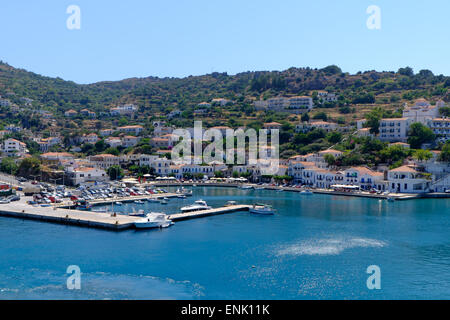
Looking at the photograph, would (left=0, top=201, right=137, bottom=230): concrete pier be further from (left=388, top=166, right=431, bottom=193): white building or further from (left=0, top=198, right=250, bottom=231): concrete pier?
(left=388, top=166, right=431, bottom=193): white building

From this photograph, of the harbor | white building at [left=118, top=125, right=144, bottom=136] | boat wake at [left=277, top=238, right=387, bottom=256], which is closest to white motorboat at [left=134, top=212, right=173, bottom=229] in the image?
the harbor

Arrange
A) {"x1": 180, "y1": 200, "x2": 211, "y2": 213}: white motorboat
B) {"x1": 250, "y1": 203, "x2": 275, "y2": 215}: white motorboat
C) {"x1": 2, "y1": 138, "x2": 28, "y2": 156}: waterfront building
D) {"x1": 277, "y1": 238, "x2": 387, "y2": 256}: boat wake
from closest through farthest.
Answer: {"x1": 277, "y1": 238, "x2": 387, "y2": 256}: boat wake < {"x1": 250, "y1": 203, "x2": 275, "y2": 215}: white motorboat < {"x1": 180, "y1": 200, "x2": 211, "y2": 213}: white motorboat < {"x1": 2, "y1": 138, "x2": 28, "y2": 156}: waterfront building

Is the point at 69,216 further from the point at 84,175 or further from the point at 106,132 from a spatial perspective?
the point at 106,132

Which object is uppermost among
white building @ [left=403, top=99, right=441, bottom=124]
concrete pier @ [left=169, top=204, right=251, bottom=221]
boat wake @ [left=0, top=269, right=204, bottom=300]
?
white building @ [left=403, top=99, right=441, bottom=124]

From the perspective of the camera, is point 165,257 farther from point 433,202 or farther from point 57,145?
point 57,145

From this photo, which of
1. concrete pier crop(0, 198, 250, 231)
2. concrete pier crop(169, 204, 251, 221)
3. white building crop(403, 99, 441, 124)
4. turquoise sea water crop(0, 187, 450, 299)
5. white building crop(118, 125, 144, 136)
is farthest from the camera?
white building crop(118, 125, 144, 136)

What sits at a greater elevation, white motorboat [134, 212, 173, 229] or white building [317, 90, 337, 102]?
white building [317, 90, 337, 102]

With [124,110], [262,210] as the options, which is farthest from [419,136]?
[124,110]

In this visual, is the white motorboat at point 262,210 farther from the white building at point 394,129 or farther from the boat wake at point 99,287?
the white building at point 394,129
